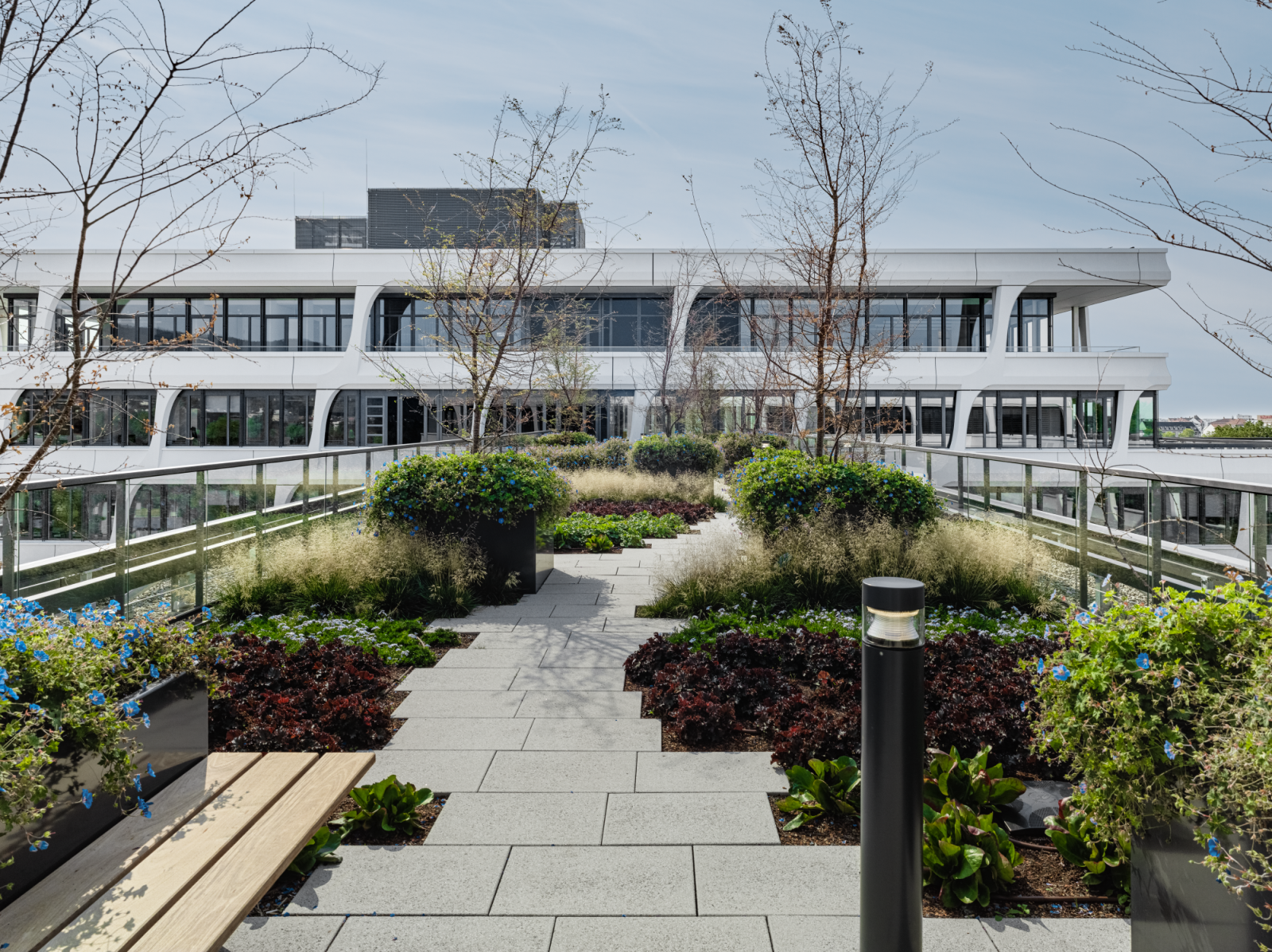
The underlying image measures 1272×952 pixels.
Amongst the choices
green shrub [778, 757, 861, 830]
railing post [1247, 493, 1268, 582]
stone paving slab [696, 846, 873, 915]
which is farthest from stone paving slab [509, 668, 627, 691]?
railing post [1247, 493, 1268, 582]

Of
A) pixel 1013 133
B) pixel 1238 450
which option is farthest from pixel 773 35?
pixel 1238 450

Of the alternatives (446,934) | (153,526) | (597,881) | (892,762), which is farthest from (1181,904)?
(153,526)

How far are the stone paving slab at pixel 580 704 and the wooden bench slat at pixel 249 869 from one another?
7.11ft

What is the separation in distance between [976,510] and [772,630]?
4.10 m

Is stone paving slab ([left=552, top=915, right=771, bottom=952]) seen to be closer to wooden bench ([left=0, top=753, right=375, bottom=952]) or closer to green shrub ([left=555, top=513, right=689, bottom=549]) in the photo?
wooden bench ([left=0, top=753, right=375, bottom=952])

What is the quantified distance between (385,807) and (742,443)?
2154 centimetres

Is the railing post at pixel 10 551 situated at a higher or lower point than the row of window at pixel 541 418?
lower

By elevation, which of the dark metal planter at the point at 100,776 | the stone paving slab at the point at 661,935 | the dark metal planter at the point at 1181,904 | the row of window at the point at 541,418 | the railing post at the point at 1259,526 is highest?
the row of window at the point at 541,418

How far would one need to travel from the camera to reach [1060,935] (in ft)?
9.73

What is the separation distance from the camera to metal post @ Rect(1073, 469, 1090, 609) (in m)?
7.24

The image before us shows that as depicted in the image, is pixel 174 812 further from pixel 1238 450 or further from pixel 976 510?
pixel 1238 450

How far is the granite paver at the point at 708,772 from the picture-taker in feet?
13.9

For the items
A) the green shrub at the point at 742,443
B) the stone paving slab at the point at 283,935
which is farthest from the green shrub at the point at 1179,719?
the green shrub at the point at 742,443

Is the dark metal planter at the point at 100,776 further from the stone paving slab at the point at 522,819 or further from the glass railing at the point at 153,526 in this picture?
the stone paving slab at the point at 522,819
